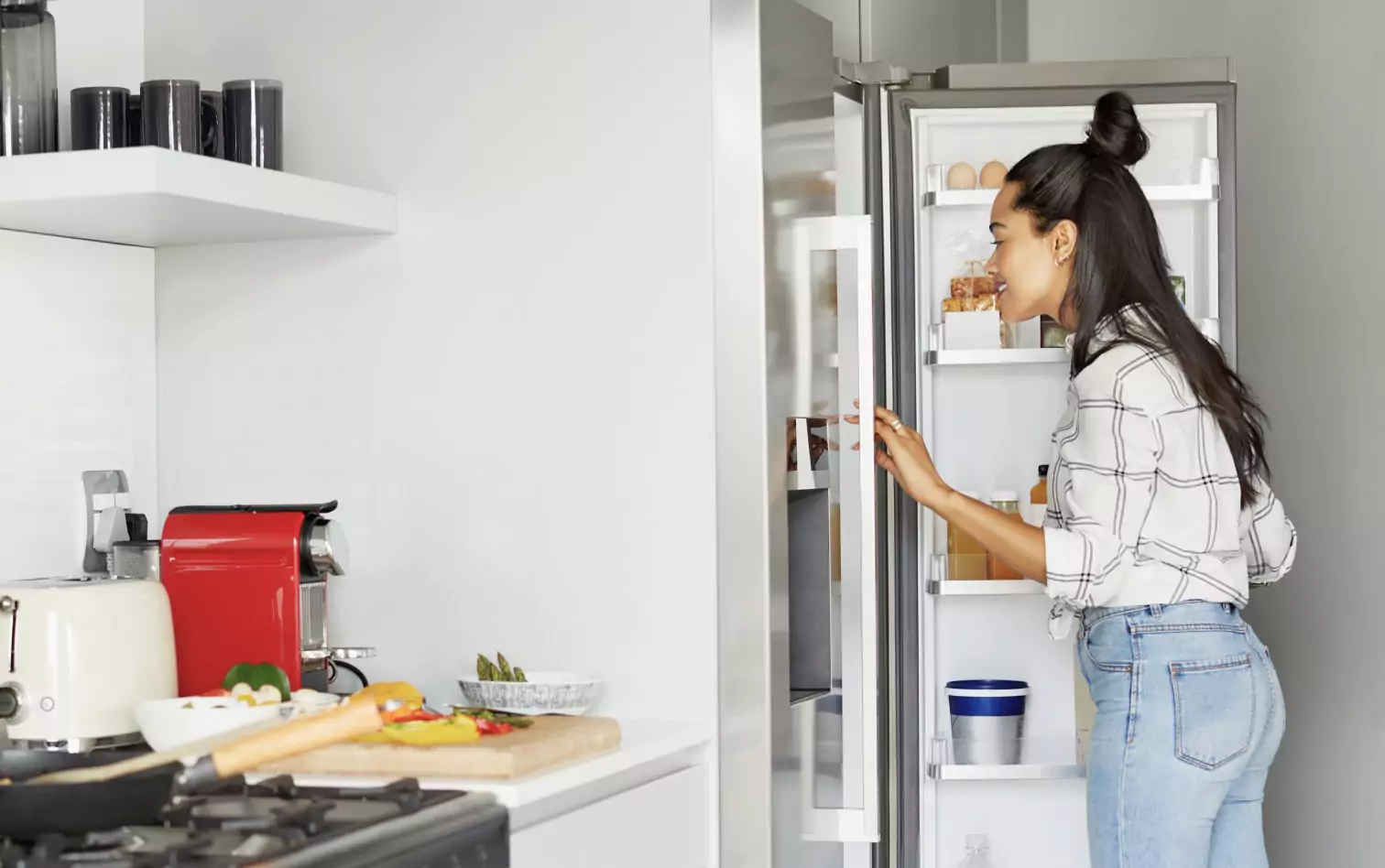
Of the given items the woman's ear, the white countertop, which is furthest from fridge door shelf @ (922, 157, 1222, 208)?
the white countertop

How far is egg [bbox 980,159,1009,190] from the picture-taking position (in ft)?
8.70

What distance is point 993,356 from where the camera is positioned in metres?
2.61

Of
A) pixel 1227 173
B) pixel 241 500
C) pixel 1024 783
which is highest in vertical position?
pixel 1227 173

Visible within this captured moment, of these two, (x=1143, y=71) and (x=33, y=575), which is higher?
(x=1143, y=71)

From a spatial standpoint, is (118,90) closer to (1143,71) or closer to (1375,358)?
(1143,71)

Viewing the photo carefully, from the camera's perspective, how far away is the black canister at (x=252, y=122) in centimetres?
206

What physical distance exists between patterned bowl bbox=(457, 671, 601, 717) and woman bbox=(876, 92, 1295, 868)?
57 centimetres

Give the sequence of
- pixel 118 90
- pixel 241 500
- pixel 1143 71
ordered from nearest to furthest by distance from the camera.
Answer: pixel 118 90
pixel 241 500
pixel 1143 71

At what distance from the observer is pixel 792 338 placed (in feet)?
6.97

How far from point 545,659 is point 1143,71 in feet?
4.62

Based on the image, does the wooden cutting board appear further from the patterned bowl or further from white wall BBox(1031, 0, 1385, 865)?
white wall BBox(1031, 0, 1385, 865)

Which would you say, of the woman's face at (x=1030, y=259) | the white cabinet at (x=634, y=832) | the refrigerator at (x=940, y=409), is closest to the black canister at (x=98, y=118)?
the refrigerator at (x=940, y=409)

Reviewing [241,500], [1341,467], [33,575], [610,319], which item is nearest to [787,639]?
[610,319]

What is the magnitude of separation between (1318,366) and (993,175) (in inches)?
41.6
